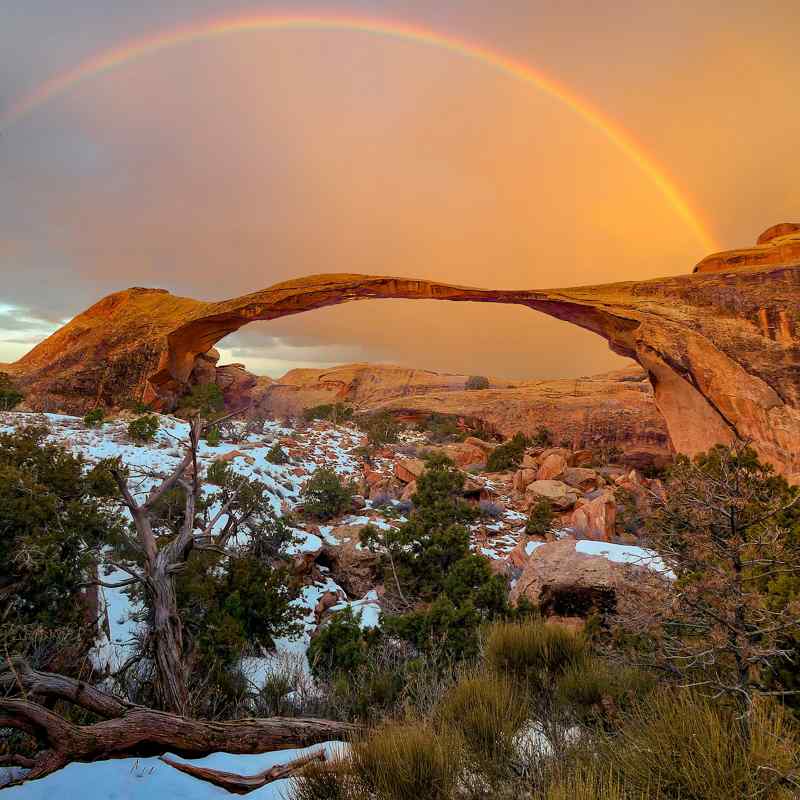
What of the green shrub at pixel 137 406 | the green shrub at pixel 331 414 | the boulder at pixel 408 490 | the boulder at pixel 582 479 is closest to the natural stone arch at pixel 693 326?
the boulder at pixel 582 479

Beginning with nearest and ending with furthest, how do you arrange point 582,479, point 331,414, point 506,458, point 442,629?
point 442,629 < point 582,479 < point 506,458 < point 331,414

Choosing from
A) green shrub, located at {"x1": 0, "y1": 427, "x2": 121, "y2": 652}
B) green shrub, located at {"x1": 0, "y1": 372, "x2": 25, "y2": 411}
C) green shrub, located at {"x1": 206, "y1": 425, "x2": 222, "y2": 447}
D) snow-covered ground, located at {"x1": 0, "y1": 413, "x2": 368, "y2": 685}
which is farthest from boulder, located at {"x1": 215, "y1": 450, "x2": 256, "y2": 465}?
green shrub, located at {"x1": 0, "y1": 372, "x2": 25, "y2": 411}

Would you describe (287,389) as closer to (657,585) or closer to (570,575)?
(570,575)

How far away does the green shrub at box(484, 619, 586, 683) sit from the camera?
10.7 feet

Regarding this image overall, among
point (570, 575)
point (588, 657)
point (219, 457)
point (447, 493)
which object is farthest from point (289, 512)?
point (588, 657)

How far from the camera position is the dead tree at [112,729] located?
2.17 m

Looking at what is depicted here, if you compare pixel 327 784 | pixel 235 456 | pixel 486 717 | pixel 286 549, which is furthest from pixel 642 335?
pixel 327 784

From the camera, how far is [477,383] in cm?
3781

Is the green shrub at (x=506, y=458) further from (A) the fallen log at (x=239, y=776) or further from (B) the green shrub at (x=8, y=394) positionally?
(B) the green shrub at (x=8, y=394)

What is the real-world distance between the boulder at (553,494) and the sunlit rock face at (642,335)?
3.52 m

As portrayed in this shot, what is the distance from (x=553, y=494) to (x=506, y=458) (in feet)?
16.0

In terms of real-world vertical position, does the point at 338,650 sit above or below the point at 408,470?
below

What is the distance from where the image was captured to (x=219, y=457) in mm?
11617

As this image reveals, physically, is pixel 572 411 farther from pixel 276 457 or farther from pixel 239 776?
pixel 239 776
